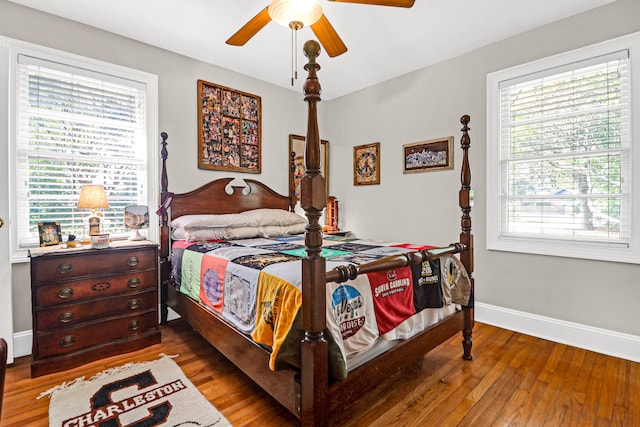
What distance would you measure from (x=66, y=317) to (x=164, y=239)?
946 mm

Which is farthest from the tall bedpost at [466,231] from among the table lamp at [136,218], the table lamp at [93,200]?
the table lamp at [93,200]

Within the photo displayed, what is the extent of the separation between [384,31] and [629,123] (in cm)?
203

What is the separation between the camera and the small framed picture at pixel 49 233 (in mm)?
2309

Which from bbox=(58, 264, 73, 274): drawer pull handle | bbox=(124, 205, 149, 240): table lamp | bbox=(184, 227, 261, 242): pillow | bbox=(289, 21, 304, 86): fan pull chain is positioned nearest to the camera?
bbox=(289, 21, 304, 86): fan pull chain

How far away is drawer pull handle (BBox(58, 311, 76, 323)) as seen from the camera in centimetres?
218

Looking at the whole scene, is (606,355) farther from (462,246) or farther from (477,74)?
(477,74)

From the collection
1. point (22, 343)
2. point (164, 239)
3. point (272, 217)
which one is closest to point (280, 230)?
point (272, 217)

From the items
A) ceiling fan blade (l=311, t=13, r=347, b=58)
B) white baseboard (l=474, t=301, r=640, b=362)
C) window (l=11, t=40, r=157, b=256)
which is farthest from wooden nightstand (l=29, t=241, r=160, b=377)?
white baseboard (l=474, t=301, r=640, b=362)

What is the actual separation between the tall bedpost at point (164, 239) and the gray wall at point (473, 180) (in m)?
2.30

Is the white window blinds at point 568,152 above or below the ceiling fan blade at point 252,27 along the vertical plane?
below

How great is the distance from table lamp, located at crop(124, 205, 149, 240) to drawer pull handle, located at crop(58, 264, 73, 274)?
0.57m

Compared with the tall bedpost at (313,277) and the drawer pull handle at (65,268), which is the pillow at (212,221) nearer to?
the drawer pull handle at (65,268)

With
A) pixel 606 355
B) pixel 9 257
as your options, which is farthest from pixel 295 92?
pixel 606 355

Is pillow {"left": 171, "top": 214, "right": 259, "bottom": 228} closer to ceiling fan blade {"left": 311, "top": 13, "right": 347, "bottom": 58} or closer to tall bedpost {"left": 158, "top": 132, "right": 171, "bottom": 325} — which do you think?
tall bedpost {"left": 158, "top": 132, "right": 171, "bottom": 325}
